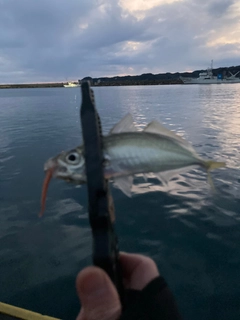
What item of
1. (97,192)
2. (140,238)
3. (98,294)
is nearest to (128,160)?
(97,192)

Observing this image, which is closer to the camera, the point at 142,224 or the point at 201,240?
the point at 201,240

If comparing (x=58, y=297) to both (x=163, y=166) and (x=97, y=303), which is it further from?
(x=163, y=166)

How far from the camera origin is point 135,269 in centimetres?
300

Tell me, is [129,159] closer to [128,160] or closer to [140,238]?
[128,160]

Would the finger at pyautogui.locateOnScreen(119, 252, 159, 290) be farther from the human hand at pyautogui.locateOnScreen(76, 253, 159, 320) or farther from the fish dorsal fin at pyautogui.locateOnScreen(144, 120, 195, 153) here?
the fish dorsal fin at pyautogui.locateOnScreen(144, 120, 195, 153)

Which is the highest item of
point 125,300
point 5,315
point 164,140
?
point 164,140

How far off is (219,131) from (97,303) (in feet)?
87.8

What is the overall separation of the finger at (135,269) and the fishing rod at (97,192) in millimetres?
362

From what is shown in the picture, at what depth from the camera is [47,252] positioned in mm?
9242

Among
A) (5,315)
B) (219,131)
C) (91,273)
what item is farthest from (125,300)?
(219,131)

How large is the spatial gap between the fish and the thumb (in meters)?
0.74

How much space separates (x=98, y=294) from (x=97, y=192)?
3.02 ft

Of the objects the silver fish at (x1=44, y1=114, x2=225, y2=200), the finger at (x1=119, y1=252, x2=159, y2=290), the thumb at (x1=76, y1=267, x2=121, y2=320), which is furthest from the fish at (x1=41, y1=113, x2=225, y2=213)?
the finger at (x1=119, y1=252, x2=159, y2=290)

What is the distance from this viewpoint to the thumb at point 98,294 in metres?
2.48
